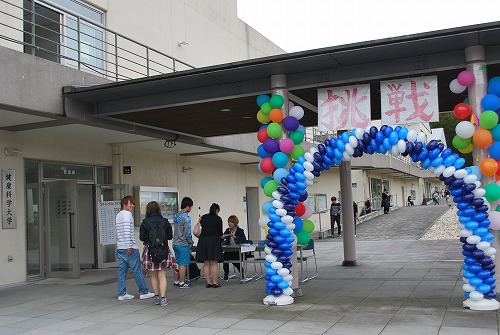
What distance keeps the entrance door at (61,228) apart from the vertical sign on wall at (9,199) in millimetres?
979

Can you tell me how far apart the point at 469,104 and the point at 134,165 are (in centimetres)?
973

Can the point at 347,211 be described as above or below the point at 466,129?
below

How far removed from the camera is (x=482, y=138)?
23.4 ft

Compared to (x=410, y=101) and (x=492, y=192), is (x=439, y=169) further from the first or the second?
(x=410, y=101)

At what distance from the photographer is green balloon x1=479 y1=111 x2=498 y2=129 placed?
7000 millimetres

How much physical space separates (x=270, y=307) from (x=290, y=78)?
12.0 feet

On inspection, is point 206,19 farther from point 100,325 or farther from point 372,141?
point 100,325

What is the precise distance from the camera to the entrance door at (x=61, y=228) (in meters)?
11.8

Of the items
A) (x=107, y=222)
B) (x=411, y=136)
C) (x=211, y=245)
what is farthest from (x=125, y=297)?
(x=411, y=136)

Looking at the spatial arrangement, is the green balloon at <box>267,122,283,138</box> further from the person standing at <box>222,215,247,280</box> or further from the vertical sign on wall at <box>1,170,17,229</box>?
the vertical sign on wall at <box>1,170,17,229</box>

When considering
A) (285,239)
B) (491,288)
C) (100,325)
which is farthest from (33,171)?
(491,288)

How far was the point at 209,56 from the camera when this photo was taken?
1900 centimetres

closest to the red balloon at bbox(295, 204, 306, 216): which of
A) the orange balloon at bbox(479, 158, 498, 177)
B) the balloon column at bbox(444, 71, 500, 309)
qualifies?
the balloon column at bbox(444, 71, 500, 309)

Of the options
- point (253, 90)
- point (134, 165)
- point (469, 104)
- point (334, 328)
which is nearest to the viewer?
point (334, 328)
